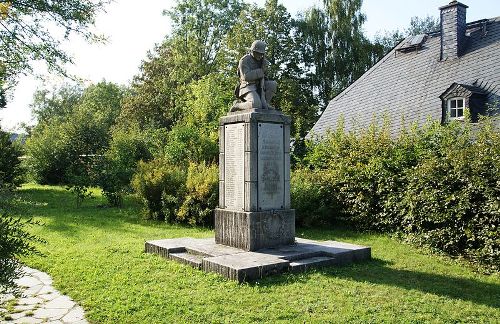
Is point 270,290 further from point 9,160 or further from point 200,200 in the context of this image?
point 9,160

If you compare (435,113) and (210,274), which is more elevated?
(435,113)

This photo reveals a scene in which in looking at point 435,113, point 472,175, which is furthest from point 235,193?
point 435,113

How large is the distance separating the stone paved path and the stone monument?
217 centimetres

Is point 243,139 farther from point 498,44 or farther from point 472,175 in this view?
point 498,44

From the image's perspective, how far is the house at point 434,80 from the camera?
16703mm

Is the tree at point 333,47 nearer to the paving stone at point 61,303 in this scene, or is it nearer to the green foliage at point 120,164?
the green foliage at point 120,164

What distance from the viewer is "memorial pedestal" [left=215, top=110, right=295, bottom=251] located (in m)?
7.91

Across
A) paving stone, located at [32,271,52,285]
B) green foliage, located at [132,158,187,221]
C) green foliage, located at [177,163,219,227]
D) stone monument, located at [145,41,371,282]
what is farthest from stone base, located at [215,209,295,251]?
green foliage, located at [132,158,187,221]

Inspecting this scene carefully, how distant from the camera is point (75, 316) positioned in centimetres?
523

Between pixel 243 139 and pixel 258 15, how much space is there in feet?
81.2

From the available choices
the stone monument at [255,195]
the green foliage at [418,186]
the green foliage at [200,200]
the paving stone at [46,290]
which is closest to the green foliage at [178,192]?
the green foliage at [200,200]

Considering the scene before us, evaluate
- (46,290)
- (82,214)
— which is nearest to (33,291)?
(46,290)

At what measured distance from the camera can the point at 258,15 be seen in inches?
1217

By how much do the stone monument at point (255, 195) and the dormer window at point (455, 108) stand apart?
10543mm
